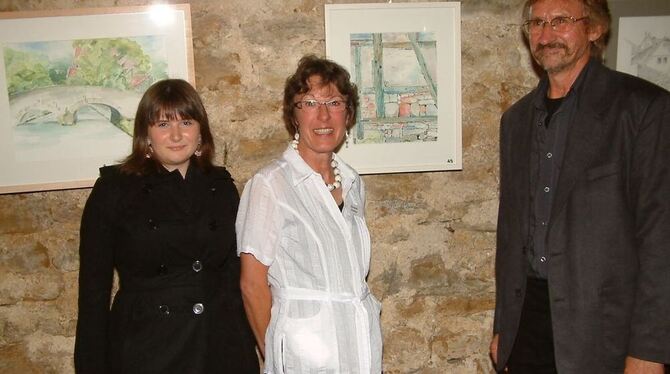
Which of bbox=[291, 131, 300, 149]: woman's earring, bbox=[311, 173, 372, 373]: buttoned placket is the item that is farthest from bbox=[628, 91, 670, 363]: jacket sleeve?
bbox=[291, 131, 300, 149]: woman's earring

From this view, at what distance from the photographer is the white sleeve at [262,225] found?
6.29 ft

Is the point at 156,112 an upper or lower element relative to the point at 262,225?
upper

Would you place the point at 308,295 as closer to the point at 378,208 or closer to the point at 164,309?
the point at 164,309

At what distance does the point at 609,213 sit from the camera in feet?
5.69

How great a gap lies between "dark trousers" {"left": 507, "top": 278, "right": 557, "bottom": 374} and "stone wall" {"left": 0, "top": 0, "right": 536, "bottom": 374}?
728mm

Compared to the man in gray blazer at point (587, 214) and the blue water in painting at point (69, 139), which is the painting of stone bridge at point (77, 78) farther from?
the man in gray blazer at point (587, 214)

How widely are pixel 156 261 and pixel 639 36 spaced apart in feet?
7.34

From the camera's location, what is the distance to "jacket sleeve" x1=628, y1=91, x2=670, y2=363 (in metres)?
1.65

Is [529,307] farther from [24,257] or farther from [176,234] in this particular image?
[24,257]

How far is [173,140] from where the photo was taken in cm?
194

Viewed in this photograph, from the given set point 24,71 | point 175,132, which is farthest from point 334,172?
point 24,71

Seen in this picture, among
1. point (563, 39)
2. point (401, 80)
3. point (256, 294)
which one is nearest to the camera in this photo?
point (563, 39)

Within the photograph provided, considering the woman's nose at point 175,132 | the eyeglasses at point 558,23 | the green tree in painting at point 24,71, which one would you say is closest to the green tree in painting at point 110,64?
the green tree in painting at point 24,71

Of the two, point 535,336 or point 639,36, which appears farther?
point 639,36
